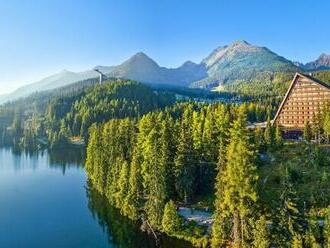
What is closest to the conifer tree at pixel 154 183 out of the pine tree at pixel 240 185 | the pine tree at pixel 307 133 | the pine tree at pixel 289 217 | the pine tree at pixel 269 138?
the pine tree at pixel 240 185

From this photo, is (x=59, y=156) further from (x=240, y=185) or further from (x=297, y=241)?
(x=297, y=241)

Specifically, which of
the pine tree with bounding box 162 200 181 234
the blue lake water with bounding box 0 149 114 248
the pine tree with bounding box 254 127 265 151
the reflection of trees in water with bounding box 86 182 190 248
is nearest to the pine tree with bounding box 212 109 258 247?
the reflection of trees in water with bounding box 86 182 190 248

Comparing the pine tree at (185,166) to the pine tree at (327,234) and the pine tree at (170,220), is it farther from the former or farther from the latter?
the pine tree at (327,234)

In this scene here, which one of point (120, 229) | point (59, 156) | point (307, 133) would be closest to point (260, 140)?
point (307, 133)

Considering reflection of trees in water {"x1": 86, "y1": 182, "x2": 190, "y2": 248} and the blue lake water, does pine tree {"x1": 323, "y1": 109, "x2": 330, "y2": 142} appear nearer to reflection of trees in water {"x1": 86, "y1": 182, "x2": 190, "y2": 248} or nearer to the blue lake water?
reflection of trees in water {"x1": 86, "y1": 182, "x2": 190, "y2": 248}

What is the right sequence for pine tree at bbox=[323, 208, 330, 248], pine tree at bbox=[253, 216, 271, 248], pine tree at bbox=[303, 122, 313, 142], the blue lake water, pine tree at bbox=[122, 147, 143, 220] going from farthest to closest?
pine tree at bbox=[303, 122, 313, 142], pine tree at bbox=[122, 147, 143, 220], the blue lake water, pine tree at bbox=[253, 216, 271, 248], pine tree at bbox=[323, 208, 330, 248]

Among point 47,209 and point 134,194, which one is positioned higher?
point 134,194

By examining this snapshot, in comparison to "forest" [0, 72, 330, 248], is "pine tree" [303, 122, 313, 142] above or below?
above
